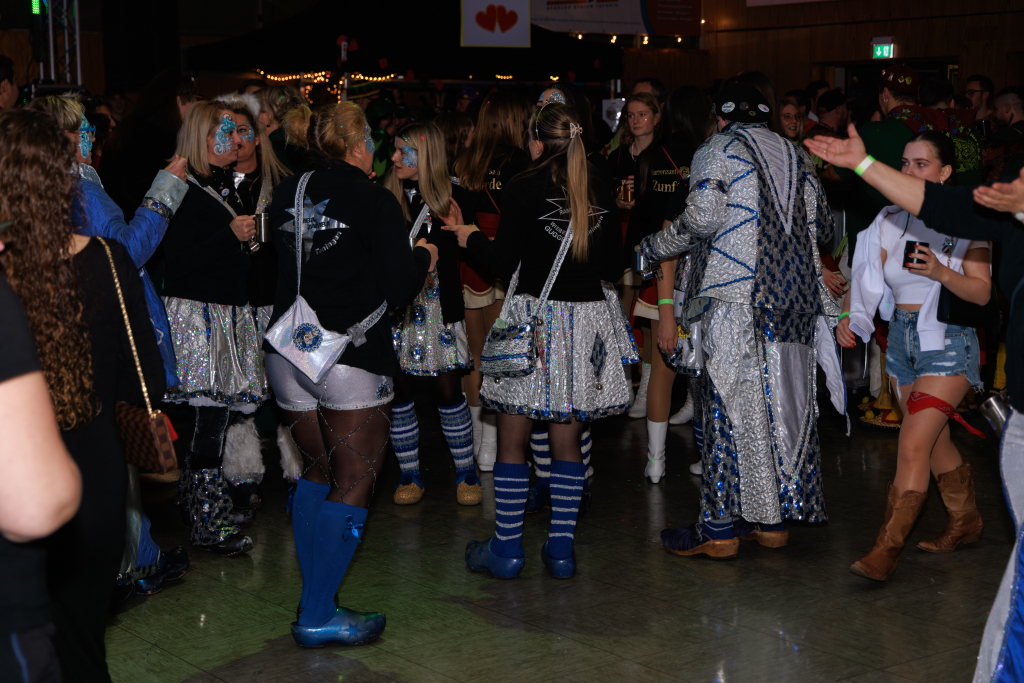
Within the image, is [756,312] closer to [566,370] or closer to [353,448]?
[566,370]

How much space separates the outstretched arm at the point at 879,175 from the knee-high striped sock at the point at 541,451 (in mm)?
2408

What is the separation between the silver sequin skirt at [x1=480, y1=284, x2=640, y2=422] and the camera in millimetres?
3986

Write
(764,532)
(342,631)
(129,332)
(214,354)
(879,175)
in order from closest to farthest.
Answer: (129,332)
(879,175)
(342,631)
(214,354)
(764,532)

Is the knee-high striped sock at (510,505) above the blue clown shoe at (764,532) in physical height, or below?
above

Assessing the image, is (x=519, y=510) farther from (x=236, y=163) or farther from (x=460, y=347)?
(x=236, y=163)

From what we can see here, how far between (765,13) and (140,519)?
15.5m

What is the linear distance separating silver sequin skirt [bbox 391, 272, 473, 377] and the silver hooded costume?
4.08 ft

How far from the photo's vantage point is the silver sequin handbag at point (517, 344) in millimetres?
3936

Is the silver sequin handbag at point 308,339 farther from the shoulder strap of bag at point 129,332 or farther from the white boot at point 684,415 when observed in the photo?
the white boot at point 684,415

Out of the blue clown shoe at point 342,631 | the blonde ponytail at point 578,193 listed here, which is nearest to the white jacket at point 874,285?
the blonde ponytail at point 578,193

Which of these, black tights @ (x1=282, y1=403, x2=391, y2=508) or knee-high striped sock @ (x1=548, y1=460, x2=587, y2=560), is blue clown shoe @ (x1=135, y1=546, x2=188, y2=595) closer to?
black tights @ (x1=282, y1=403, x2=391, y2=508)

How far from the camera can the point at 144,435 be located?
2.61 m

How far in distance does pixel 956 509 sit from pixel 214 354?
10.7ft

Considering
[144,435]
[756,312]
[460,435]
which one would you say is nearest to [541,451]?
[460,435]
